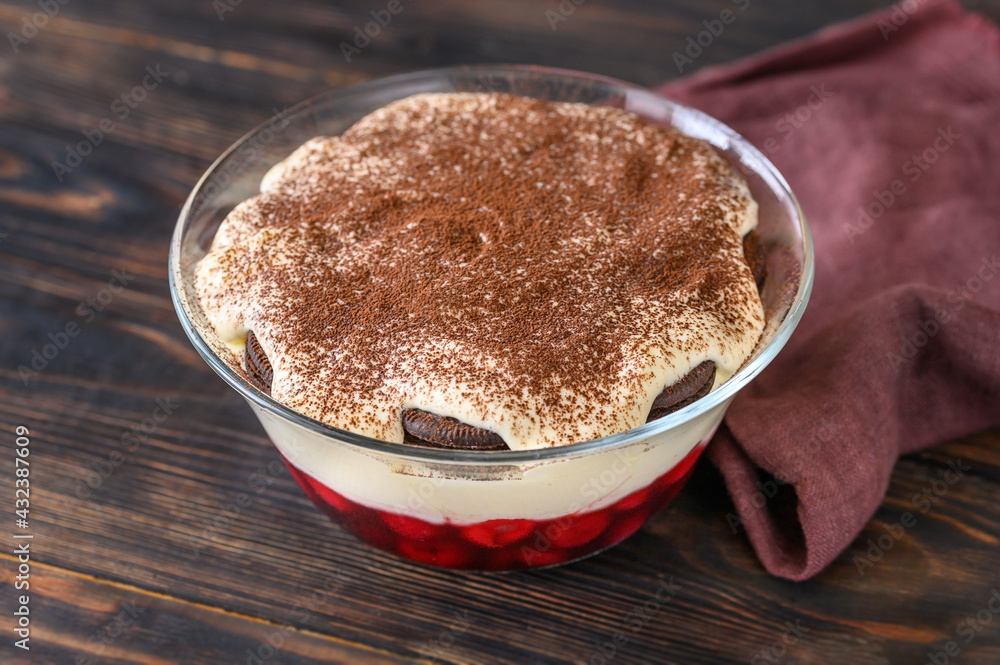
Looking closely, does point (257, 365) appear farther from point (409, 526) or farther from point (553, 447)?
point (553, 447)

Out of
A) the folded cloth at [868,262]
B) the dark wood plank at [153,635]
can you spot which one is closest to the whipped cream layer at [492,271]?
the folded cloth at [868,262]

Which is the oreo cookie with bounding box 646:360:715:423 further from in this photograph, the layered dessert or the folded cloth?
the folded cloth

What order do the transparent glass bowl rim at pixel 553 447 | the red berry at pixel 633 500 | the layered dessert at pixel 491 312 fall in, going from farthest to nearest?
the red berry at pixel 633 500, the layered dessert at pixel 491 312, the transparent glass bowl rim at pixel 553 447

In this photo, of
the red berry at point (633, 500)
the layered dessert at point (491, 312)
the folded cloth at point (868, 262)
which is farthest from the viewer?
the folded cloth at point (868, 262)

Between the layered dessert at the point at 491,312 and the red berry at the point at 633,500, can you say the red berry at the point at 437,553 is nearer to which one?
the layered dessert at the point at 491,312

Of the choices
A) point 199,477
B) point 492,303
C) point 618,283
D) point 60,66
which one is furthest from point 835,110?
point 60,66

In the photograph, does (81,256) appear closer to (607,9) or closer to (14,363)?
(14,363)

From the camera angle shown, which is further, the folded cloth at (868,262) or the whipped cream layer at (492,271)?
the folded cloth at (868,262)
